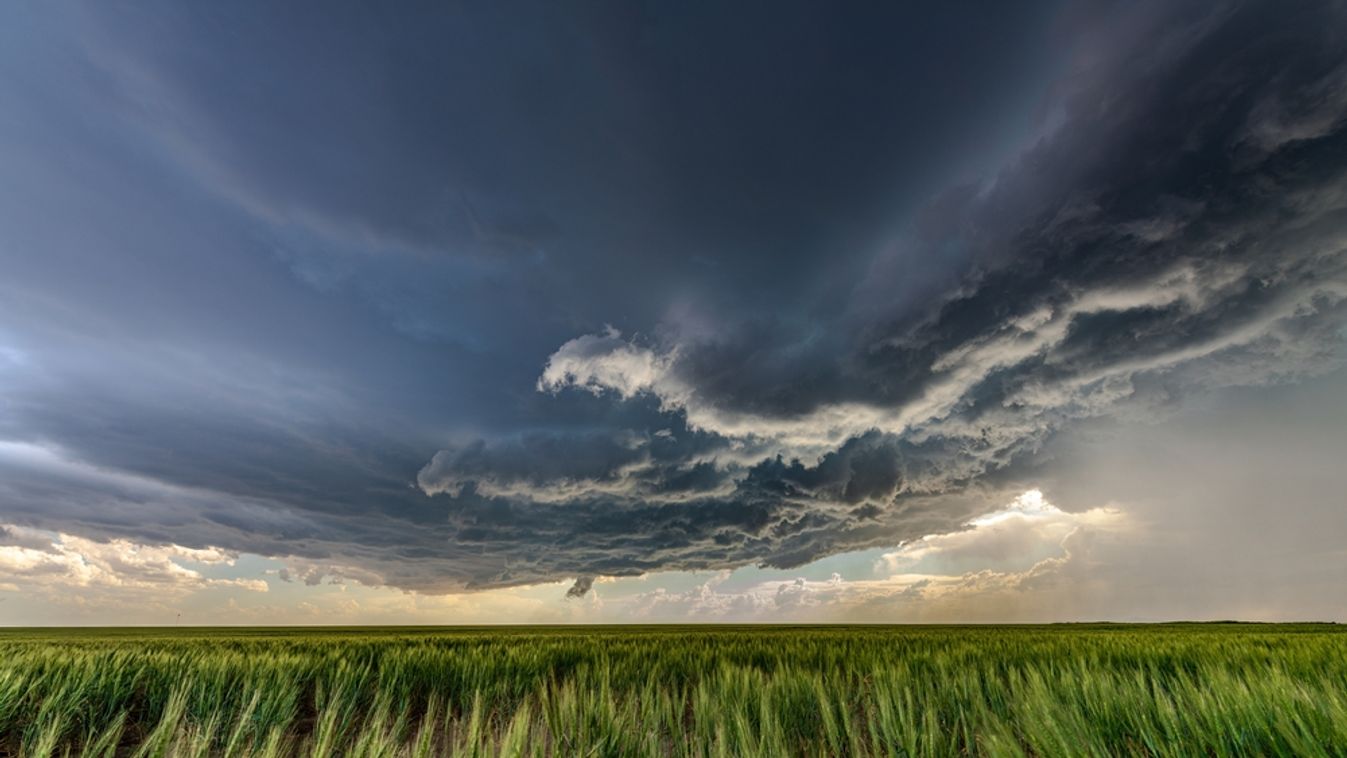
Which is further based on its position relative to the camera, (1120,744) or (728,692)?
(728,692)

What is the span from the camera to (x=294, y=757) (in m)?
6.12

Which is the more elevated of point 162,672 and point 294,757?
point 162,672

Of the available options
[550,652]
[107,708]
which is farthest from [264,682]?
[550,652]

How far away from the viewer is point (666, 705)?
4.39m

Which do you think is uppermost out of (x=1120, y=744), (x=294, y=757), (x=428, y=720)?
(x=428, y=720)

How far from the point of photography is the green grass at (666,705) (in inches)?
139

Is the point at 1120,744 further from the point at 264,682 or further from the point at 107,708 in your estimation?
the point at 107,708

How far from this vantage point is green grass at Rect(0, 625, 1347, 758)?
Answer: 353 cm

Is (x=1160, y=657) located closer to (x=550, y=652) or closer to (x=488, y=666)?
(x=550, y=652)

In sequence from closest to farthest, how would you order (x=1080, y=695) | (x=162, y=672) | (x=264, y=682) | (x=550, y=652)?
1. (x=1080, y=695)
2. (x=264, y=682)
3. (x=162, y=672)
4. (x=550, y=652)

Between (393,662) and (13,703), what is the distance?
3.29 meters

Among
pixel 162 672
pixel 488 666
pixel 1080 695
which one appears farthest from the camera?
pixel 488 666

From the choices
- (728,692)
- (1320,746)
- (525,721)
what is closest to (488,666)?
(728,692)

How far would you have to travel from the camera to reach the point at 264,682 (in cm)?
595
